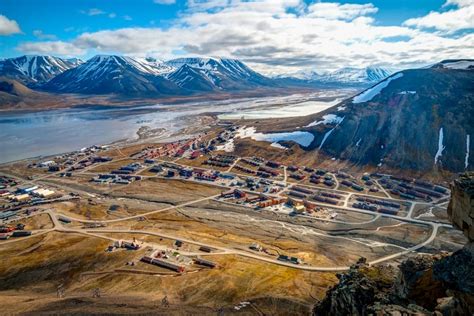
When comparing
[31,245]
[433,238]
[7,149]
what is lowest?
[433,238]

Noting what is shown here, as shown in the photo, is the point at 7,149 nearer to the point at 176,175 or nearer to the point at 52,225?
the point at 176,175

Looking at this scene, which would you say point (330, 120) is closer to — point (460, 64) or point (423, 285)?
point (460, 64)

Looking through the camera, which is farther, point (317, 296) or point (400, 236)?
point (400, 236)

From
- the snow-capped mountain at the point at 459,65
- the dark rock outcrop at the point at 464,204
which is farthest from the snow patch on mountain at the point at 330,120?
the dark rock outcrop at the point at 464,204

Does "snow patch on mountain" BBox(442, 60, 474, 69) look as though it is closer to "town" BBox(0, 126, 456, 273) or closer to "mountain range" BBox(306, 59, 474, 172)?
"mountain range" BBox(306, 59, 474, 172)

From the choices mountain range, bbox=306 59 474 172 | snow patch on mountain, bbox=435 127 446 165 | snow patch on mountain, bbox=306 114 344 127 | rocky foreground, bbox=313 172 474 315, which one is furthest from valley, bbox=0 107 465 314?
snow patch on mountain, bbox=306 114 344 127

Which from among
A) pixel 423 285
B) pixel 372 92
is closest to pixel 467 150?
pixel 372 92

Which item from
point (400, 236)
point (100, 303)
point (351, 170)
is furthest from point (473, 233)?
point (351, 170)
